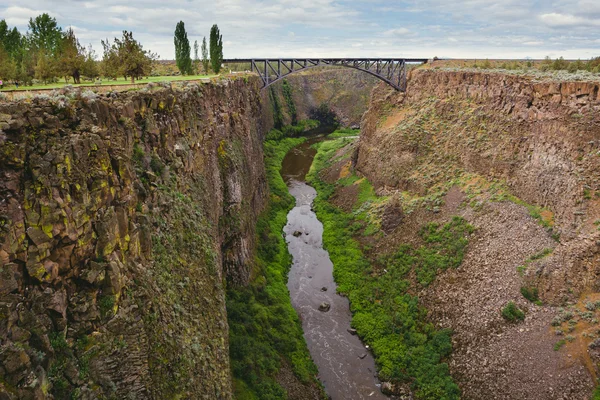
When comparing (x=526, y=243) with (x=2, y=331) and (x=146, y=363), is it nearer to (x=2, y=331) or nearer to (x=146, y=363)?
(x=146, y=363)

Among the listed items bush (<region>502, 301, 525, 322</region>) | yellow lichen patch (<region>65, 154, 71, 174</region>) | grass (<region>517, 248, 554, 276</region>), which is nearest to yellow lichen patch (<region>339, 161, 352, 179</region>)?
grass (<region>517, 248, 554, 276</region>)

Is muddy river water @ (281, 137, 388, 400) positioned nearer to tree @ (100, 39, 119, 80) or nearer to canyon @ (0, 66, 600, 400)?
canyon @ (0, 66, 600, 400)

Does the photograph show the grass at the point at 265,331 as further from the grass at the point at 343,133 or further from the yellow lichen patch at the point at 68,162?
the grass at the point at 343,133

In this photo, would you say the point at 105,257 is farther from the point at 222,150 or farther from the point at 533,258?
the point at 533,258

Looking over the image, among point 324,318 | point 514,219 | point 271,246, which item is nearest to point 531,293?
point 514,219

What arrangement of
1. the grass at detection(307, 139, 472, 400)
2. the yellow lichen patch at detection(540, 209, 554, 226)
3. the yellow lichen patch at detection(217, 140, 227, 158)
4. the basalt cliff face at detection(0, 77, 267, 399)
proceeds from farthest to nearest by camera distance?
the yellow lichen patch at detection(217, 140, 227, 158), the yellow lichen patch at detection(540, 209, 554, 226), the grass at detection(307, 139, 472, 400), the basalt cliff face at detection(0, 77, 267, 399)

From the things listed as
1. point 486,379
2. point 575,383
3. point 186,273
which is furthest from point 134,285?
point 575,383
